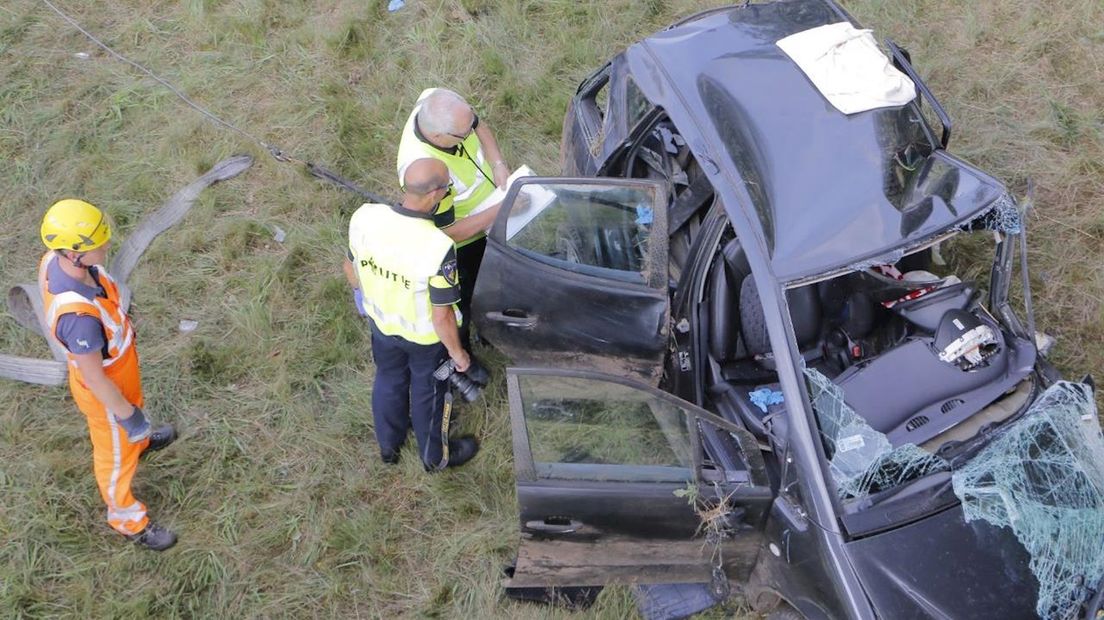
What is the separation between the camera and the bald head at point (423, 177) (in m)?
3.24

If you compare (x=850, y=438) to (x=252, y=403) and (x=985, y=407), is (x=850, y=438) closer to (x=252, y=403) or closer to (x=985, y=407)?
(x=985, y=407)

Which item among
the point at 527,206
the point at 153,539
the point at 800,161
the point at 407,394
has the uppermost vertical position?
the point at 800,161

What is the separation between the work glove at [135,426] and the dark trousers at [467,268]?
4.73 ft

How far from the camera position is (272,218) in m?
5.13

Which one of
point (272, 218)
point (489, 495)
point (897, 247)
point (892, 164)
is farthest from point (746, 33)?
point (272, 218)

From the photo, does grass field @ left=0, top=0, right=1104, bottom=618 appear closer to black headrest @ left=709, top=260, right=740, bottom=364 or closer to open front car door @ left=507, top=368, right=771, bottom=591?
open front car door @ left=507, top=368, right=771, bottom=591

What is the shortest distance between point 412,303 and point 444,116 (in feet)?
2.89

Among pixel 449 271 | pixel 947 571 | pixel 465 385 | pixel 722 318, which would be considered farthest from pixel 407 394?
pixel 947 571

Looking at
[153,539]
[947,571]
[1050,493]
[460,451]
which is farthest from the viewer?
[460,451]

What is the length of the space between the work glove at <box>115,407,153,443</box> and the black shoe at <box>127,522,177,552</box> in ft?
1.51

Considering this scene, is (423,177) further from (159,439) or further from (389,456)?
(159,439)

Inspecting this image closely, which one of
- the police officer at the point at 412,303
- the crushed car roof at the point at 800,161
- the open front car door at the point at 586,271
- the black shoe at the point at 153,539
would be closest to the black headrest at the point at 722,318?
the open front car door at the point at 586,271

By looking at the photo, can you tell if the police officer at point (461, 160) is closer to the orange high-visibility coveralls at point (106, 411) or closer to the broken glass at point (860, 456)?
the orange high-visibility coveralls at point (106, 411)

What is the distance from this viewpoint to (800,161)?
10.6 ft
